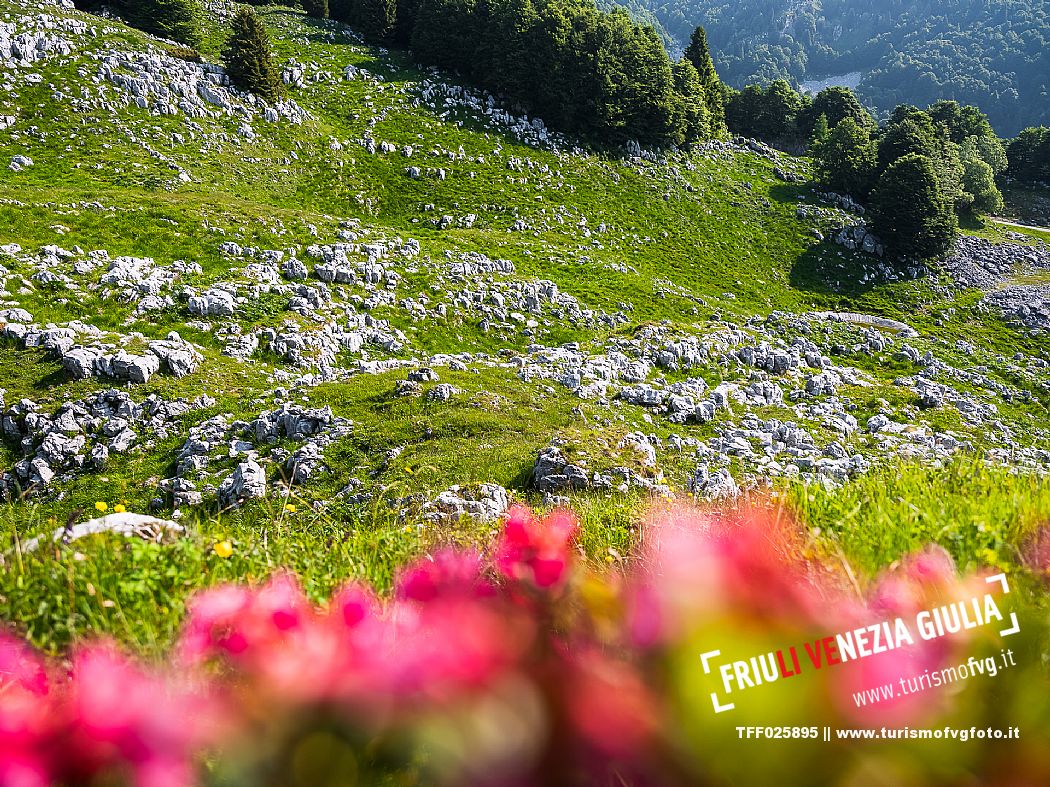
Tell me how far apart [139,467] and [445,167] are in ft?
111

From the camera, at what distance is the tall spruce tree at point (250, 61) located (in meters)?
39.7

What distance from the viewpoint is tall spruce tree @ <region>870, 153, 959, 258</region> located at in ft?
149

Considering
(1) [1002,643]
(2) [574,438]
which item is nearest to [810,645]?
(1) [1002,643]

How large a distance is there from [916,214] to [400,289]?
151ft

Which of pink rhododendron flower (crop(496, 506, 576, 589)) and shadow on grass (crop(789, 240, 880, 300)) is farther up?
shadow on grass (crop(789, 240, 880, 300))

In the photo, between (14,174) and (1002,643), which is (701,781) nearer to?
(1002,643)

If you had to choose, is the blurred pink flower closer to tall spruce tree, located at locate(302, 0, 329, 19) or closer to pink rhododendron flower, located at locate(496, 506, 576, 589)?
pink rhododendron flower, located at locate(496, 506, 576, 589)

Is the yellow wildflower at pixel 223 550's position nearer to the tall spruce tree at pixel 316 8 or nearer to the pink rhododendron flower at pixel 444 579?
the pink rhododendron flower at pixel 444 579

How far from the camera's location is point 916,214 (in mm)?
45344

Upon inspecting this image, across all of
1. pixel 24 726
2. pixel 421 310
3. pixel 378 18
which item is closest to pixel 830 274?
pixel 421 310

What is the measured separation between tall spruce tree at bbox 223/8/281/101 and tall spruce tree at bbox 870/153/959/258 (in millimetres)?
53066

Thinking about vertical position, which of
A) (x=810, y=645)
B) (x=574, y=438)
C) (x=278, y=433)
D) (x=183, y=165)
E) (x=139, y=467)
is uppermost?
(x=810, y=645)

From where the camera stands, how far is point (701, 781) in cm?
128

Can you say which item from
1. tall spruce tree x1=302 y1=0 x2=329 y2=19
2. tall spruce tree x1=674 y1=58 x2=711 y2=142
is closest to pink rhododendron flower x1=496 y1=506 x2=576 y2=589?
tall spruce tree x1=674 y1=58 x2=711 y2=142
